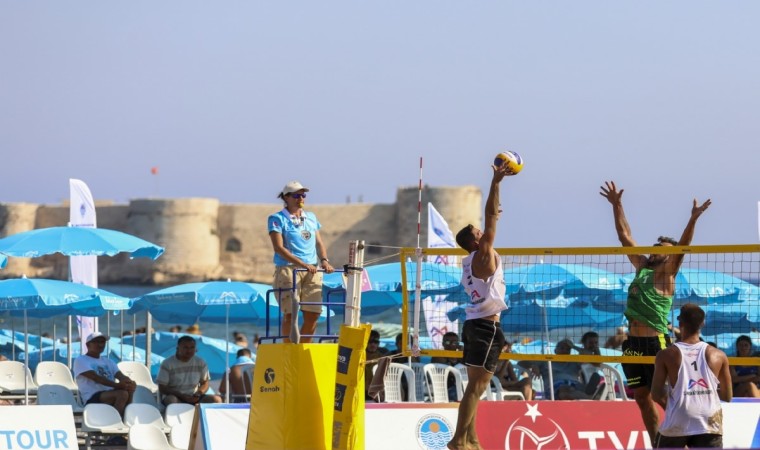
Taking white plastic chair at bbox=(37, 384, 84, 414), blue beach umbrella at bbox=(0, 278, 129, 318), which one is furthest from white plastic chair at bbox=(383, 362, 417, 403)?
blue beach umbrella at bbox=(0, 278, 129, 318)

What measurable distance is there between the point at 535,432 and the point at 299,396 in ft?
10.4

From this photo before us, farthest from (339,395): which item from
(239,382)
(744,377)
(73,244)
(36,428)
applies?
(744,377)

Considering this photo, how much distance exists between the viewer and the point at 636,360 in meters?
10.4

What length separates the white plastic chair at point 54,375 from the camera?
616 inches

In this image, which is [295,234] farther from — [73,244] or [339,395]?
[73,244]

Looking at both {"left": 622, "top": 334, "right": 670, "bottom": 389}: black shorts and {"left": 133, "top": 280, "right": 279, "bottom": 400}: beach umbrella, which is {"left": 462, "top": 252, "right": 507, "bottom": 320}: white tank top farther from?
{"left": 133, "top": 280, "right": 279, "bottom": 400}: beach umbrella

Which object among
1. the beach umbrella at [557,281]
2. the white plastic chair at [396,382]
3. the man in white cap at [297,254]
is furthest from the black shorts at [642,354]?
the beach umbrella at [557,281]

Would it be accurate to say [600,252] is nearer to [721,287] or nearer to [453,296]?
[453,296]

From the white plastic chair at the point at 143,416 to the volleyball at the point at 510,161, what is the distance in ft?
19.1

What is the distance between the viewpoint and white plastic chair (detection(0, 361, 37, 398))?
55.9 ft

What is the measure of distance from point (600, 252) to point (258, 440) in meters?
3.37

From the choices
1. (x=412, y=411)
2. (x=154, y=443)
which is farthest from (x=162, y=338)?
(x=412, y=411)

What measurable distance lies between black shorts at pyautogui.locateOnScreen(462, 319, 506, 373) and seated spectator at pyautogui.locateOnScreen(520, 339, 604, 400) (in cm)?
579

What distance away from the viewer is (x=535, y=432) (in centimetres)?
1199
